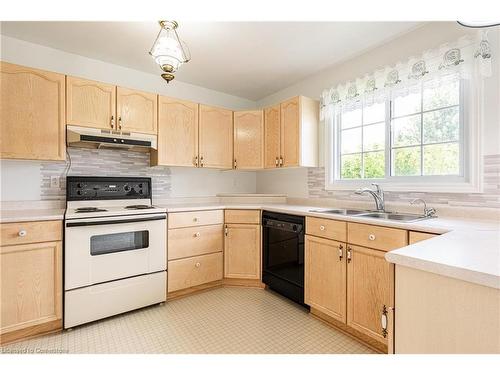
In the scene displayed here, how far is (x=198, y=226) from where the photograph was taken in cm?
256

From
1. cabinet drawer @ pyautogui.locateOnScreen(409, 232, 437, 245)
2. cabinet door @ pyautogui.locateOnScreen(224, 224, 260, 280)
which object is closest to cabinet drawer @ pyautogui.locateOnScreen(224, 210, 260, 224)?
cabinet door @ pyautogui.locateOnScreen(224, 224, 260, 280)

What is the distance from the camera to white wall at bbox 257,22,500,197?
1.59 m

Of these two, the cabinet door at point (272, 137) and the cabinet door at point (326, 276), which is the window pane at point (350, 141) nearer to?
the cabinet door at point (272, 137)

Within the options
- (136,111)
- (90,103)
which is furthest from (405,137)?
(90,103)

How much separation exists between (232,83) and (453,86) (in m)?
2.22

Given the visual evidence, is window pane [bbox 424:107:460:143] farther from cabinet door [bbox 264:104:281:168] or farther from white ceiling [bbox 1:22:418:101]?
cabinet door [bbox 264:104:281:168]

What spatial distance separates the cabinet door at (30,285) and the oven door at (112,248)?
0.28ft

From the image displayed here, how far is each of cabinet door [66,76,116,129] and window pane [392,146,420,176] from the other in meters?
2.63

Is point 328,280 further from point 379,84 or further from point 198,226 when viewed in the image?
point 379,84

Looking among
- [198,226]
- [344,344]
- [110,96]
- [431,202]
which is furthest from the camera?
[198,226]

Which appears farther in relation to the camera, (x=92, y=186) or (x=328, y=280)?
(x=92, y=186)

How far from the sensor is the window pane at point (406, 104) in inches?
80.9

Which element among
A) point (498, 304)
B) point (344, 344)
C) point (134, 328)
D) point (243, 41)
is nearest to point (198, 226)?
point (134, 328)

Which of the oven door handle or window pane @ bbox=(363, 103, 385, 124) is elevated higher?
window pane @ bbox=(363, 103, 385, 124)
